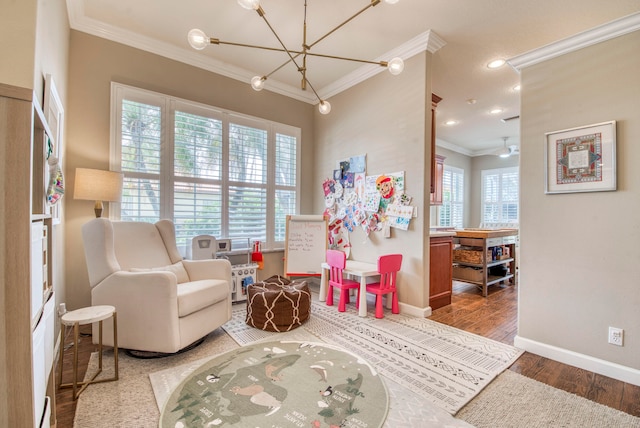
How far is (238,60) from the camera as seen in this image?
11.4 ft

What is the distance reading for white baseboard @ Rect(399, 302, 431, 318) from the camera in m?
3.05

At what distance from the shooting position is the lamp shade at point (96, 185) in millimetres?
2389

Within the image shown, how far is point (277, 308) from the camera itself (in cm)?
262

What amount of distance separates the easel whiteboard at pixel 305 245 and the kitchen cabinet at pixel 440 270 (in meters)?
1.32

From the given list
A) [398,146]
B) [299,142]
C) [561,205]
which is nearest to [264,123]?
[299,142]

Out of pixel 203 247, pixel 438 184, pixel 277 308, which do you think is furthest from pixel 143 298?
pixel 438 184

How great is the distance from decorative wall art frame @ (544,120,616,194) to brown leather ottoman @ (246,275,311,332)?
2312mm

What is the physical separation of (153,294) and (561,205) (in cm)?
313

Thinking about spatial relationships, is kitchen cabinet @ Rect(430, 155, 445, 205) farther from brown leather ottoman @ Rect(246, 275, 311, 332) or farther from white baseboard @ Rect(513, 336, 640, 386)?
brown leather ottoman @ Rect(246, 275, 311, 332)

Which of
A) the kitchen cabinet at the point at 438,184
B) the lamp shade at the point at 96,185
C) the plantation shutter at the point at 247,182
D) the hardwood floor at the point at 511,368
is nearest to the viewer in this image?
the hardwood floor at the point at 511,368

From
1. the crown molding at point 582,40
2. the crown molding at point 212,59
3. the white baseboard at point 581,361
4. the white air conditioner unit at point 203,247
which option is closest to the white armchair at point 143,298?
the white air conditioner unit at point 203,247

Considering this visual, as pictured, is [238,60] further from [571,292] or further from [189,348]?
[571,292]

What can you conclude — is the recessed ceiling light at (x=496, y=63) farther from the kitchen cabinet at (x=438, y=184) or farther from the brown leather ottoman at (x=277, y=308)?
the brown leather ottoman at (x=277, y=308)

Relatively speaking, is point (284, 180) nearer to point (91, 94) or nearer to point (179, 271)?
point (179, 271)
